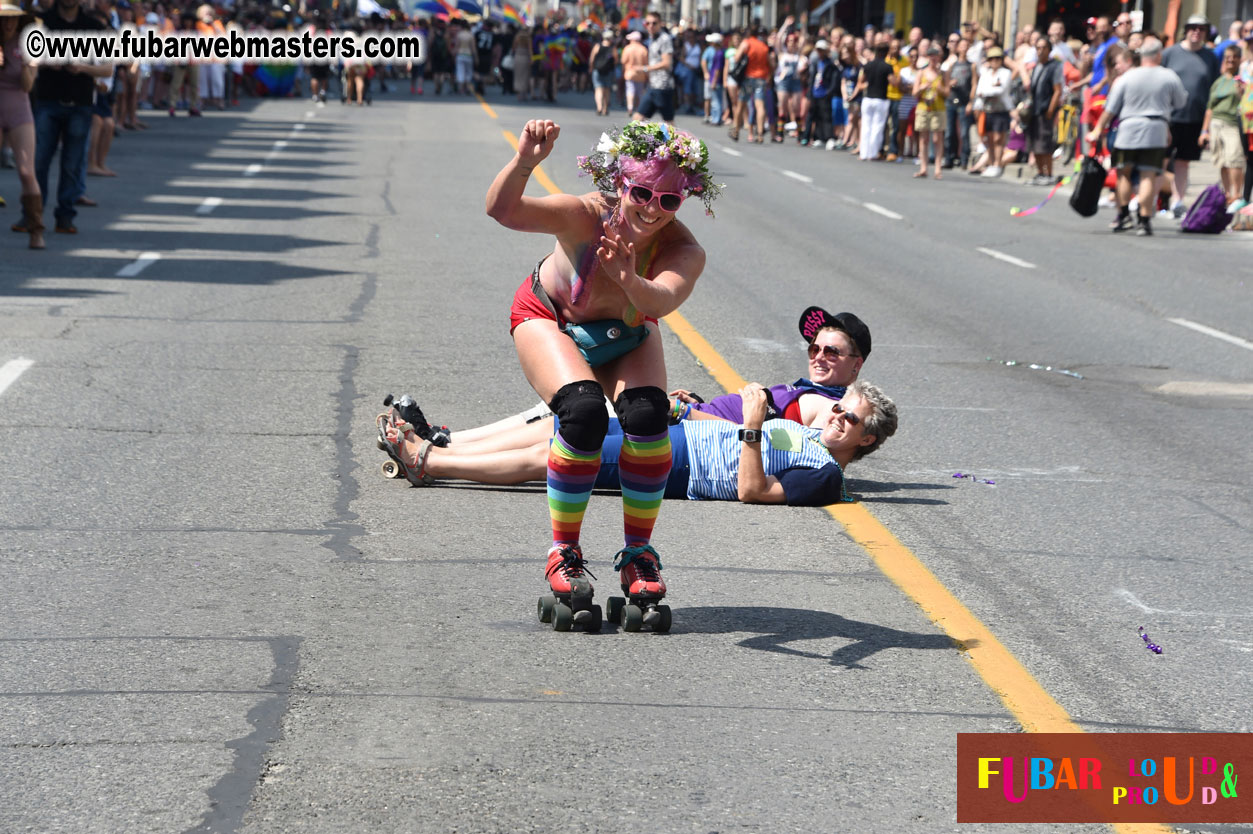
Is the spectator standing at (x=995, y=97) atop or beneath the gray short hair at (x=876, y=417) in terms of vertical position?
atop

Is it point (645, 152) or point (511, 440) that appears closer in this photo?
point (645, 152)

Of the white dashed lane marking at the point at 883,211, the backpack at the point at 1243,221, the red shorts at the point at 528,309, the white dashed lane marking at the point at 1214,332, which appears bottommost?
the white dashed lane marking at the point at 883,211

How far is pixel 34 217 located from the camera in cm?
1376

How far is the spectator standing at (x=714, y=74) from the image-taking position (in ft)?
132

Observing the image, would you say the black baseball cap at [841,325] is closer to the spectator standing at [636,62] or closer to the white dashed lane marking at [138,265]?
the white dashed lane marking at [138,265]

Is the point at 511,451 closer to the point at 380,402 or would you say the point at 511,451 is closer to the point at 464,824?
the point at 380,402

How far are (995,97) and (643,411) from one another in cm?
2226

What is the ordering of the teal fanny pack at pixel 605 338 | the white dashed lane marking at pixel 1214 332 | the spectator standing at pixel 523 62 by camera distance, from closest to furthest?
1. the teal fanny pack at pixel 605 338
2. the white dashed lane marking at pixel 1214 332
3. the spectator standing at pixel 523 62

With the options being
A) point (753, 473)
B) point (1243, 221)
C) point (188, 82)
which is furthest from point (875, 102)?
point (753, 473)

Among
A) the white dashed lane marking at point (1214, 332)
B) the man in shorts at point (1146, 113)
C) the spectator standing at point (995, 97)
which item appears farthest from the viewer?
the spectator standing at point (995, 97)

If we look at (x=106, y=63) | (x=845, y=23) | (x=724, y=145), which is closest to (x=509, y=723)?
(x=106, y=63)

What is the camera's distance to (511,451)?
7.00 meters

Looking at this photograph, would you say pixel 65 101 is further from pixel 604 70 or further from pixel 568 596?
pixel 604 70

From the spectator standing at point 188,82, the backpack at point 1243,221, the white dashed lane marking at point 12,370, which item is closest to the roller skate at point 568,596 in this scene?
the white dashed lane marking at point 12,370
